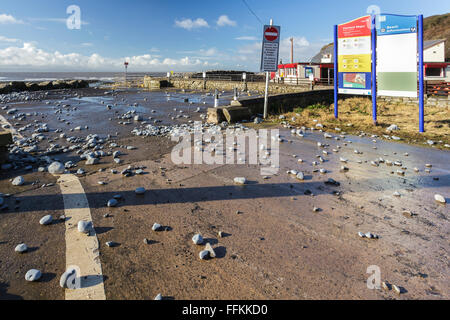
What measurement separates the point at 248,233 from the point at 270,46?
8851mm

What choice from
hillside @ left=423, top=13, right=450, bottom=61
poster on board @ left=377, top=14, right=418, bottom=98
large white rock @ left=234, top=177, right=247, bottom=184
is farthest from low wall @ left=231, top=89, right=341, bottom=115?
hillside @ left=423, top=13, right=450, bottom=61

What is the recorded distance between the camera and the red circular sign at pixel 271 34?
10078mm

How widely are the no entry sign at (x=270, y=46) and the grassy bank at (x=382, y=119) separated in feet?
7.03

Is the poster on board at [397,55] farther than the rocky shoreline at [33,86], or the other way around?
the rocky shoreline at [33,86]

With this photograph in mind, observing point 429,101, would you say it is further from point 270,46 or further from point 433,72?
point 433,72

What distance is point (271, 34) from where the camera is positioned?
10141 mm

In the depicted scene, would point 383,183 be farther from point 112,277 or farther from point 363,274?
point 112,277

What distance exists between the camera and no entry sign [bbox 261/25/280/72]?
10.1m

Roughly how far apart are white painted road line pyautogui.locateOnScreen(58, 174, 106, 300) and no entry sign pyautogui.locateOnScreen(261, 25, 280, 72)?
820 centimetres

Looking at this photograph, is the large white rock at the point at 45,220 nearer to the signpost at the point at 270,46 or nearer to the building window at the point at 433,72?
the signpost at the point at 270,46

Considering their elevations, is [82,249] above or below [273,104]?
below

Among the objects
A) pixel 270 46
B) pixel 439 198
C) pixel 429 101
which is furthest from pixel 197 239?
pixel 429 101

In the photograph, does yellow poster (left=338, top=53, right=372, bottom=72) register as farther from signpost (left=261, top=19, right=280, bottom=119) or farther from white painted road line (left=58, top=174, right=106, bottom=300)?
white painted road line (left=58, top=174, right=106, bottom=300)

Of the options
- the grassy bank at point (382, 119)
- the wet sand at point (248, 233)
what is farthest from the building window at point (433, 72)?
the wet sand at point (248, 233)
